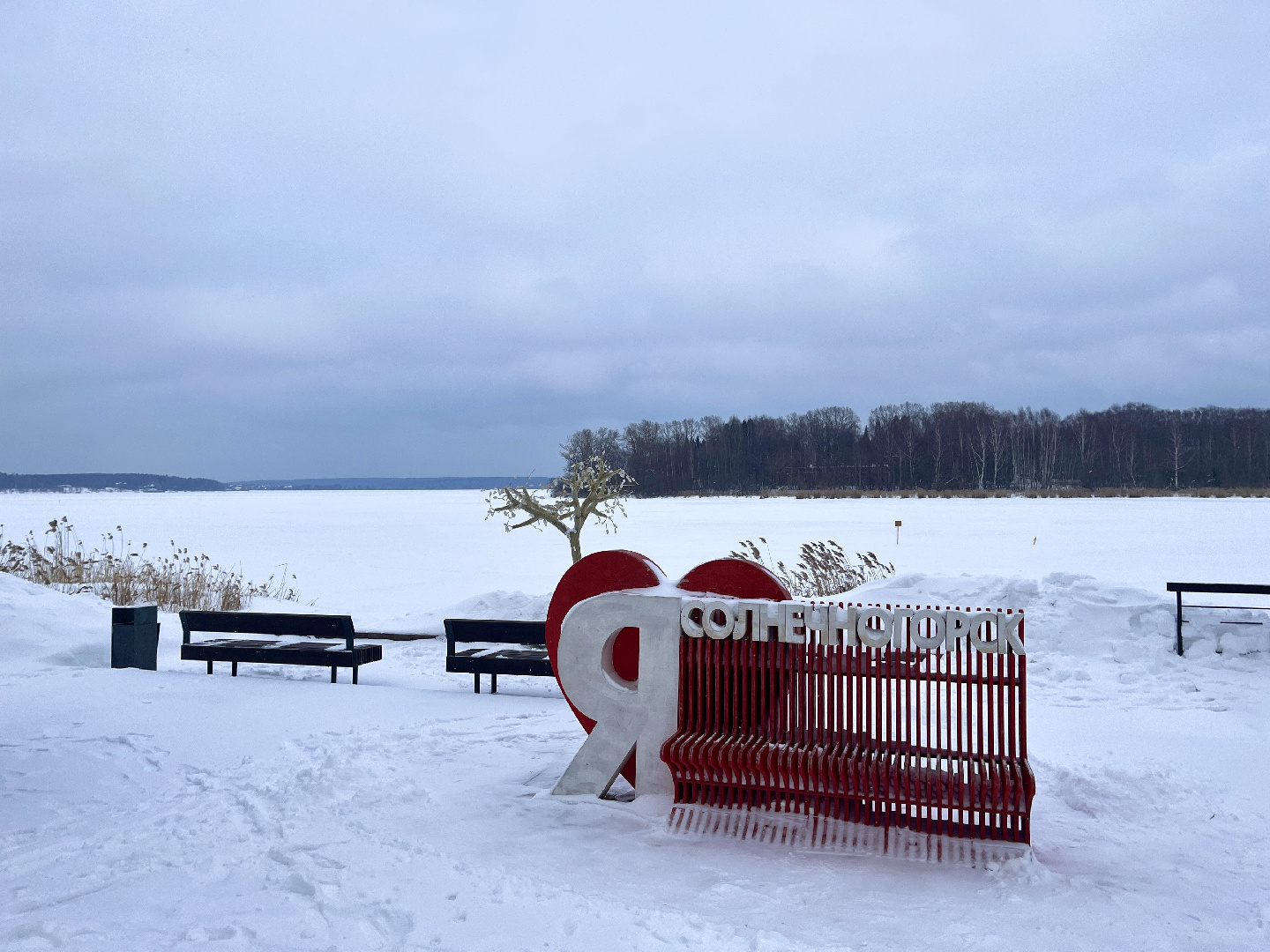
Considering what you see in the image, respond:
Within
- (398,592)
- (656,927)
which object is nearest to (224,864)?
(656,927)

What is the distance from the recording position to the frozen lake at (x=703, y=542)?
677 inches

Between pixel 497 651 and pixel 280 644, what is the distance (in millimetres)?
2576

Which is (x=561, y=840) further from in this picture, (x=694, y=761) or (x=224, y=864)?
(x=224, y=864)

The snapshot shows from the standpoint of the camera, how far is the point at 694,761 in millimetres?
5336

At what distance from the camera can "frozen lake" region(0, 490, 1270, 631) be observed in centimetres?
1719

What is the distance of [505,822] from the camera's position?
5.27 meters

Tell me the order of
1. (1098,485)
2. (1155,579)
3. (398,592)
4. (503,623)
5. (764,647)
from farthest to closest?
(1098,485) → (398,592) → (1155,579) → (503,623) → (764,647)

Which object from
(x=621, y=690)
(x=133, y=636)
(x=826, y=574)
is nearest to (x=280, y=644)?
(x=133, y=636)

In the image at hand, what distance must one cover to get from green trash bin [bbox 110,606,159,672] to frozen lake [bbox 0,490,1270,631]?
314 centimetres

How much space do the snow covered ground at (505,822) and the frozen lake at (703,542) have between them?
354 cm

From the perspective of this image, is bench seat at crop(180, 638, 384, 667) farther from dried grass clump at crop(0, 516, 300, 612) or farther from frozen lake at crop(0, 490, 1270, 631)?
dried grass clump at crop(0, 516, 300, 612)

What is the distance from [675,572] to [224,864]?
1442cm

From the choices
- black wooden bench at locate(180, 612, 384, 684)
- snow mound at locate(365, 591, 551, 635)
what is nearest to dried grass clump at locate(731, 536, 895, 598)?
snow mound at locate(365, 591, 551, 635)

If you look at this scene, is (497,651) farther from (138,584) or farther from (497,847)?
(138,584)
